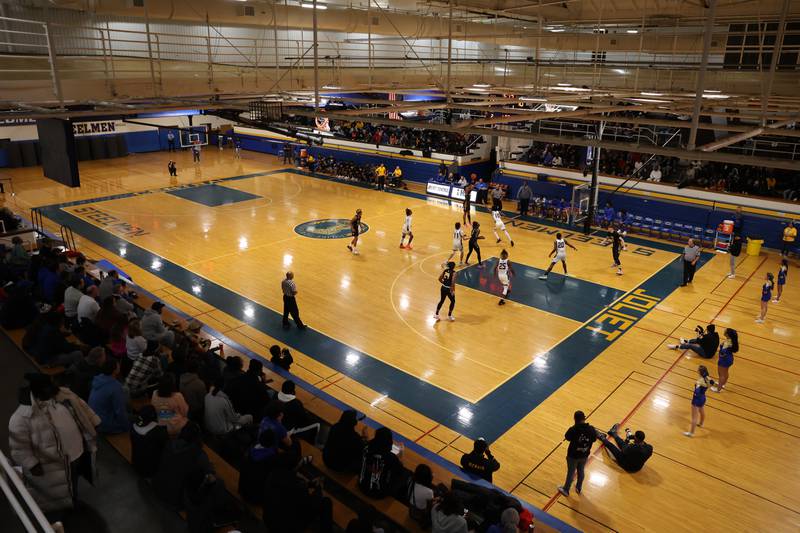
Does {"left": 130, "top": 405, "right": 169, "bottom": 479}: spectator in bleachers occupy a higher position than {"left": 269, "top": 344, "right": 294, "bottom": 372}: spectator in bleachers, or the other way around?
{"left": 130, "top": 405, "right": 169, "bottom": 479}: spectator in bleachers

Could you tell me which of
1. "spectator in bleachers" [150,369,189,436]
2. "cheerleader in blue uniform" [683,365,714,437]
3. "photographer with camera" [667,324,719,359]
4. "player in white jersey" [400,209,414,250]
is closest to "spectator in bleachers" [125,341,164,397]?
"spectator in bleachers" [150,369,189,436]

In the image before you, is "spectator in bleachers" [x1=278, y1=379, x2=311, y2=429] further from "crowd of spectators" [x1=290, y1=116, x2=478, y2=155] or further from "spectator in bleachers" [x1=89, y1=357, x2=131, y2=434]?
"crowd of spectators" [x1=290, y1=116, x2=478, y2=155]

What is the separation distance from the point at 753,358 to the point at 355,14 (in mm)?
16634

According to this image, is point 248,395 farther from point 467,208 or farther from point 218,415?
point 467,208

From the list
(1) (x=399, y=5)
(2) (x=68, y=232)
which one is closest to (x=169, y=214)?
(2) (x=68, y=232)

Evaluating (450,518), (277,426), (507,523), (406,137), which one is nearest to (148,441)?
(277,426)

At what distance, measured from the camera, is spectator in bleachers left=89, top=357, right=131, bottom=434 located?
668 cm

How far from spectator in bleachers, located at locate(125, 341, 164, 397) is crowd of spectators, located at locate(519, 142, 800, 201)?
1759 cm

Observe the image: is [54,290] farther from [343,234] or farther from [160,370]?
[343,234]

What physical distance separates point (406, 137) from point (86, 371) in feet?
87.9

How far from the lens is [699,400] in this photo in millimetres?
9516

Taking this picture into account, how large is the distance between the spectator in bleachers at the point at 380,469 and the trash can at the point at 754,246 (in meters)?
17.8

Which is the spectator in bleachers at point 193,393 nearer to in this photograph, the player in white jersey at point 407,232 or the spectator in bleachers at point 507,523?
the spectator in bleachers at point 507,523

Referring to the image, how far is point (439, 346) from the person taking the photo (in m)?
12.6
